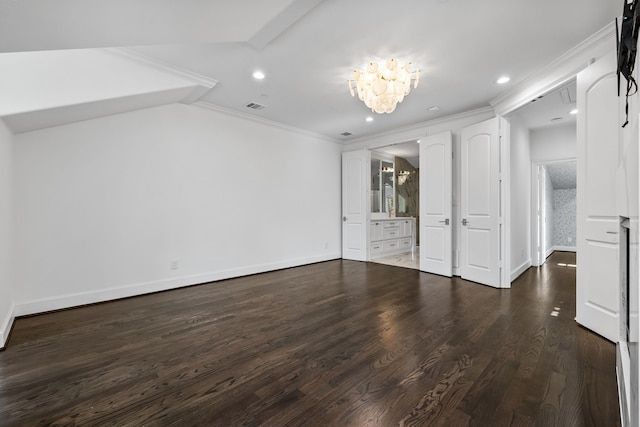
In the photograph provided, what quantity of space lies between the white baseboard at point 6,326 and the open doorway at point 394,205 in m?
5.33

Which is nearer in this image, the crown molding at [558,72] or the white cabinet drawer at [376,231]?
the crown molding at [558,72]

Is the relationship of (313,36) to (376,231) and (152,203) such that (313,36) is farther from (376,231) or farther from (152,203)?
(376,231)

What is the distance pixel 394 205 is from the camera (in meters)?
7.57

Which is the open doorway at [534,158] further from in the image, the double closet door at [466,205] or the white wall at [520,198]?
the double closet door at [466,205]

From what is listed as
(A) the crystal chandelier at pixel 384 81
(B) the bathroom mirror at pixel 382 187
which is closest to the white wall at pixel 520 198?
(A) the crystal chandelier at pixel 384 81

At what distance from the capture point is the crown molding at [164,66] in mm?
2777

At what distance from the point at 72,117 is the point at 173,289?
7.73ft

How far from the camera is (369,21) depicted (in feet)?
7.56

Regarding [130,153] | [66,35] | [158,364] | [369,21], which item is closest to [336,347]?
[158,364]

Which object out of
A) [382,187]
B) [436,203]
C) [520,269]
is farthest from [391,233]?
[520,269]

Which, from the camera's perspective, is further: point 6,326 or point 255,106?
point 255,106

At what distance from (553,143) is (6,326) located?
806 centimetres

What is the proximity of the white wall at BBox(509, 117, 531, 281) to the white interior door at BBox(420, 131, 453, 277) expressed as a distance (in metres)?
0.93

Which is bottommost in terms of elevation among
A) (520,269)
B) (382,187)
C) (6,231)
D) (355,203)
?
(520,269)
